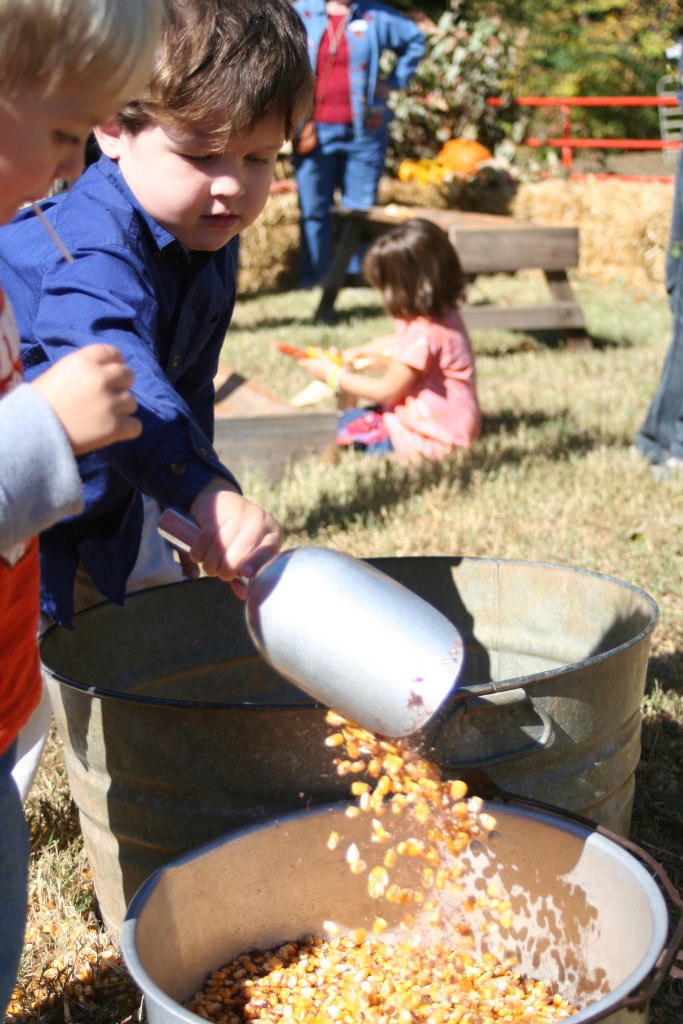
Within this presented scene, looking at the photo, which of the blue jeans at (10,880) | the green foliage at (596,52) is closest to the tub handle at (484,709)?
the blue jeans at (10,880)

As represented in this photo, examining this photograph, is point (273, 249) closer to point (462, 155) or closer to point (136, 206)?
point (462, 155)

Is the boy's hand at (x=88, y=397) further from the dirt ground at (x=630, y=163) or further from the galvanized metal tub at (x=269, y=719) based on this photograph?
the dirt ground at (x=630, y=163)

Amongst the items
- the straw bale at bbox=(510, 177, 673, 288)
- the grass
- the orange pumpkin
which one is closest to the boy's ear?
the grass

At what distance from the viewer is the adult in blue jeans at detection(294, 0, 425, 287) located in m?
7.16

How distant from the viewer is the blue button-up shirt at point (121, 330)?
4.47 feet

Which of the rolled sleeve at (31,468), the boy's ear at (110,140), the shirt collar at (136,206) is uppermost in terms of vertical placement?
the boy's ear at (110,140)

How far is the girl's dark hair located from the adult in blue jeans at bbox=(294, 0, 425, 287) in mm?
3025

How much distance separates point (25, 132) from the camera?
98cm

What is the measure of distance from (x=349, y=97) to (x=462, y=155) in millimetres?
2943

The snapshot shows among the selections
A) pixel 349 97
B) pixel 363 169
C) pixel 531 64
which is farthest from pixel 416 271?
pixel 531 64

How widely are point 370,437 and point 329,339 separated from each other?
6.99 ft

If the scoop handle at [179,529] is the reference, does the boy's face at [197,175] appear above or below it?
above

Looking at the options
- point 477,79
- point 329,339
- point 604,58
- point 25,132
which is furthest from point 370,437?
point 604,58

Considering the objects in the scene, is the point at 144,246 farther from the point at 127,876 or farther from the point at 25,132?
the point at 127,876
